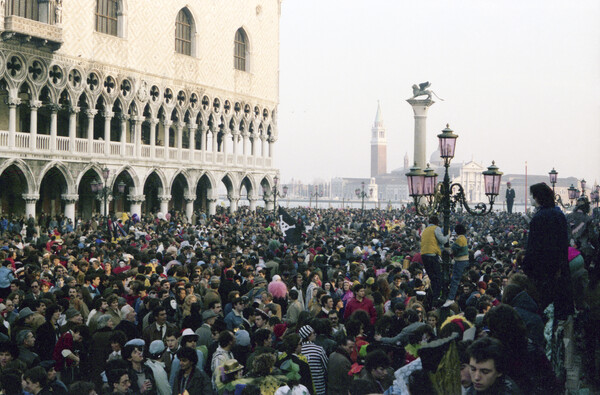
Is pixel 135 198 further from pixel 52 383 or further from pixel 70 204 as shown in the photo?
pixel 52 383

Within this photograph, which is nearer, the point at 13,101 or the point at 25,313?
the point at 25,313

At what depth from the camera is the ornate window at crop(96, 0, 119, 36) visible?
30797mm

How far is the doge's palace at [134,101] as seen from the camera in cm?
2727

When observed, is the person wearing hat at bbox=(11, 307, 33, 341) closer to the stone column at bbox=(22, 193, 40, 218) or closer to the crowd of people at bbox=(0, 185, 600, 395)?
the crowd of people at bbox=(0, 185, 600, 395)

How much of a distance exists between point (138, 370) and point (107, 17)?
27714 mm

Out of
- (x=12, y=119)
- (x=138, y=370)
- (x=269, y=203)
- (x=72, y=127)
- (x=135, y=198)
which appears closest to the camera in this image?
(x=138, y=370)

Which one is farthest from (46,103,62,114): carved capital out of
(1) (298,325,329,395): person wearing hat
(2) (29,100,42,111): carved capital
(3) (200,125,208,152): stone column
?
(1) (298,325,329,395): person wearing hat

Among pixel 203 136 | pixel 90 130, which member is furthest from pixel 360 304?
pixel 203 136

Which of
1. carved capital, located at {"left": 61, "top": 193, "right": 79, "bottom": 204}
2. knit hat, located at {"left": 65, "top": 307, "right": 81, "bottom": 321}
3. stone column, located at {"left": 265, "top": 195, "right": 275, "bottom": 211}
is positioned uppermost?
carved capital, located at {"left": 61, "top": 193, "right": 79, "bottom": 204}

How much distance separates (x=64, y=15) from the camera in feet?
92.8

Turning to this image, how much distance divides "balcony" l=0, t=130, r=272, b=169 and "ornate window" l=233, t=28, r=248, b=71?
5040 mm

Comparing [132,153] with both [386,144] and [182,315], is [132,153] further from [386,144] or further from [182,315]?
[386,144]

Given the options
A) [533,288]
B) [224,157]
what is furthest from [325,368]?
[224,157]

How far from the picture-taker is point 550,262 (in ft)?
17.3
